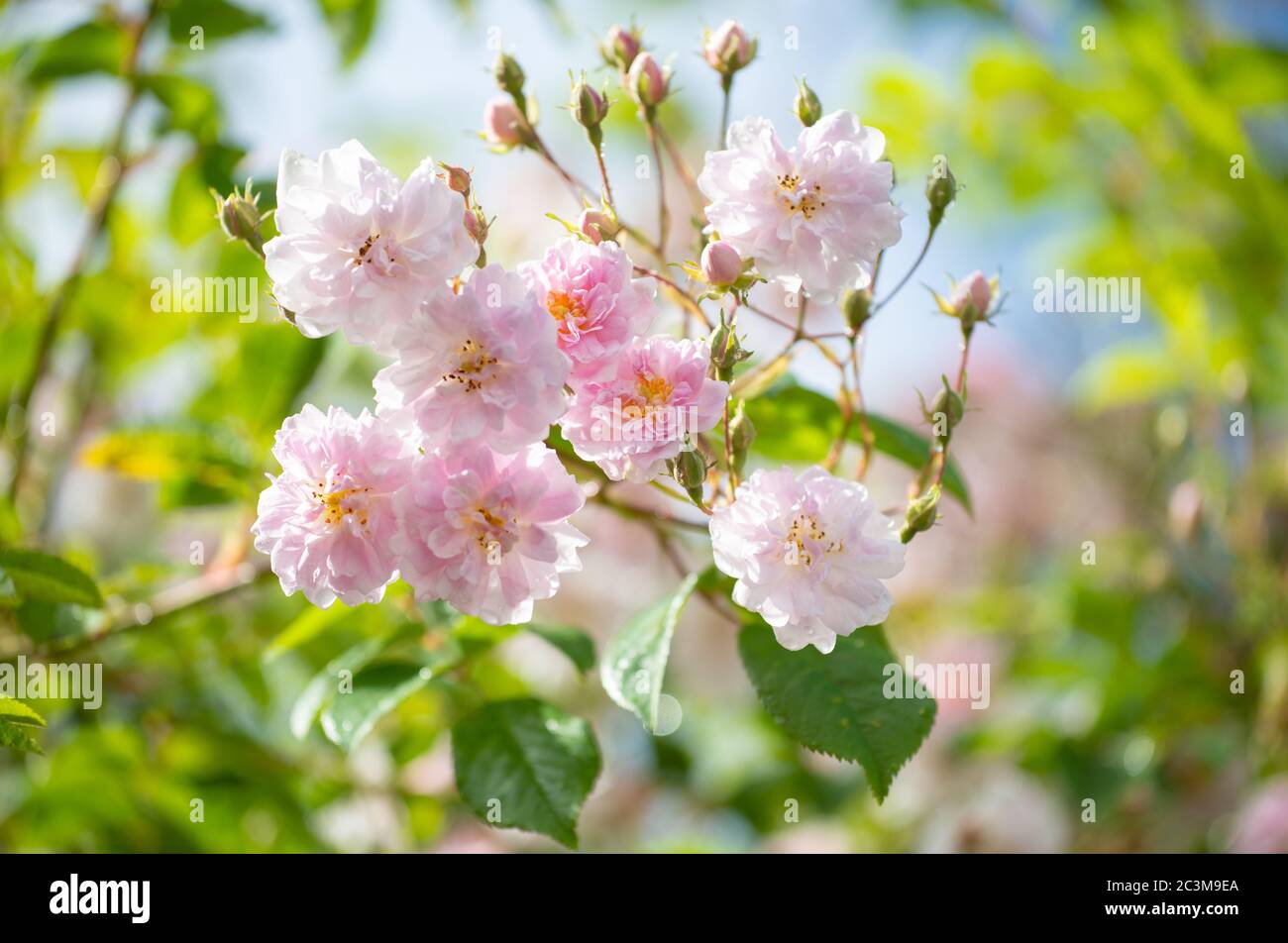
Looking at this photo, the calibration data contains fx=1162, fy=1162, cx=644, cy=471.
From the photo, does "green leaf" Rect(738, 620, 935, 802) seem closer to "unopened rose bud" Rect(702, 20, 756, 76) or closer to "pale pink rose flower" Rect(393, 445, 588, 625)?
"pale pink rose flower" Rect(393, 445, 588, 625)

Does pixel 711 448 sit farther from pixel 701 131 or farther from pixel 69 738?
pixel 701 131

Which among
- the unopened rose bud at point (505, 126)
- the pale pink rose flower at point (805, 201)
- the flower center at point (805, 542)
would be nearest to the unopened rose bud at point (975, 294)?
the pale pink rose flower at point (805, 201)

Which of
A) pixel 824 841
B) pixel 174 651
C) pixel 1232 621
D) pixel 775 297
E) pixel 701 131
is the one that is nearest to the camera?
pixel 775 297

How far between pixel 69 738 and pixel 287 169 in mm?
829

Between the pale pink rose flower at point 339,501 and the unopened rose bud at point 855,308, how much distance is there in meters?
0.30

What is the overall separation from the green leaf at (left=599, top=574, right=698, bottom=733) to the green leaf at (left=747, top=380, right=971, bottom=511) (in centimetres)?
13

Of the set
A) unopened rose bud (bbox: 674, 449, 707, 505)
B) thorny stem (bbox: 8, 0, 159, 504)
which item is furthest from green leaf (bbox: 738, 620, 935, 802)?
thorny stem (bbox: 8, 0, 159, 504)

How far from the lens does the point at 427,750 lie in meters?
1.32

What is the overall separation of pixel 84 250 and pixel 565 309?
2.29ft

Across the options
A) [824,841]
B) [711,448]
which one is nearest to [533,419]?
[711,448]

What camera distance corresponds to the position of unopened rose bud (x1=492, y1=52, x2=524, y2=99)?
0.78 m

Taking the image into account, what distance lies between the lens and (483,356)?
0.58 m

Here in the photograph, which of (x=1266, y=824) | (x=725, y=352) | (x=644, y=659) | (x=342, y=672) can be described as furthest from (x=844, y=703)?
(x=1266, y=824)

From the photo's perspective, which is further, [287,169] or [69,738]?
[69,738]
